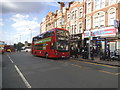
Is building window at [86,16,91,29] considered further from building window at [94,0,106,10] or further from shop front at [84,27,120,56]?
building window at [94,0,106,10]

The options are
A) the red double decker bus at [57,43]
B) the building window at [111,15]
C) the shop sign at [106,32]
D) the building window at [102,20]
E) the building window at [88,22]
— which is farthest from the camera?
the building window at [88,22]

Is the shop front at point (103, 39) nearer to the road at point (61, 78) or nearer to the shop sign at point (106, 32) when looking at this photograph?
the shop sign at point (106, 32)

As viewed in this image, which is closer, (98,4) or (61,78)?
(61,78)

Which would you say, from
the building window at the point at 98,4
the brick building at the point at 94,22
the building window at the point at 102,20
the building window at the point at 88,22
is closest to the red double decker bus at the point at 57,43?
the brick building at the point at 94,22

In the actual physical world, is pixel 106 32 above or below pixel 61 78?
above

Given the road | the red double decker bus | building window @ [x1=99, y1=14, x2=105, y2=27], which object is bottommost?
the road

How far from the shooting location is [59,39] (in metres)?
15.4

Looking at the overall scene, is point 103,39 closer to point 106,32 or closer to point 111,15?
point 106,32

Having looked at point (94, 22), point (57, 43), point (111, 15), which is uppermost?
point (111, 15)

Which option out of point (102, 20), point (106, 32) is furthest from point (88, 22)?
point (106, 32)

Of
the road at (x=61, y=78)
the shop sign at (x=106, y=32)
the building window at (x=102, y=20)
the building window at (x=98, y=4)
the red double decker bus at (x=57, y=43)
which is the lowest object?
the road at (x=61, y=78)

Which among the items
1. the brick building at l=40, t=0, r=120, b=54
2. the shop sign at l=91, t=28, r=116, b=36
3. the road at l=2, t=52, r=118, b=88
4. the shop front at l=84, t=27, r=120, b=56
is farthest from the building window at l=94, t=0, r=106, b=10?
the road at l=2, t=52, r=118, b=88

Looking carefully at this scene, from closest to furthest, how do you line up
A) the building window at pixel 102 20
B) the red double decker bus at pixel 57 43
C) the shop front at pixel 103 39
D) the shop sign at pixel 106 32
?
1. the red double decker bus at pixel 57 43
2. the shop front at pixel 103 39
3. the shop sign at pixel 106 32
4. the building window at pixel 102 20

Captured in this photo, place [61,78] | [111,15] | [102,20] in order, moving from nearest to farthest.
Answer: [61,78] → [111,15] → [102,20]
